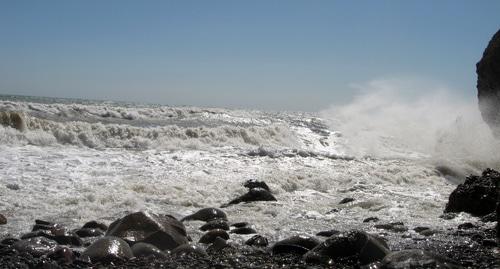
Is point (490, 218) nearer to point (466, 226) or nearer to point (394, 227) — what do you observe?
point (466, 226)

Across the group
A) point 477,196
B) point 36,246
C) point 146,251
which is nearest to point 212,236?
point 146,251

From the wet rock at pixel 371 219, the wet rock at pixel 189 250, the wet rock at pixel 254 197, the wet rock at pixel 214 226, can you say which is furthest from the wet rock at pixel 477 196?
the wet rock at pixel 189 250

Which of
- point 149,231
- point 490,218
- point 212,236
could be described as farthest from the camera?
point 490,218

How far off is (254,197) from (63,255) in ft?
18.7

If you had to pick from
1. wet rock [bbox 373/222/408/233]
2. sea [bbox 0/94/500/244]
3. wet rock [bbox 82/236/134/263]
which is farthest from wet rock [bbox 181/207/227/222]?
wet rock [bbox 373/222/408/233]

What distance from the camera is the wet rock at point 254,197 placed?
36.2ft

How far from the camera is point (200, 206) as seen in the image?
10617mm

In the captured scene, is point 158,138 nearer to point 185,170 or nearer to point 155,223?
point 185,170

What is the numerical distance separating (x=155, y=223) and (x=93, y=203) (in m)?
3.11

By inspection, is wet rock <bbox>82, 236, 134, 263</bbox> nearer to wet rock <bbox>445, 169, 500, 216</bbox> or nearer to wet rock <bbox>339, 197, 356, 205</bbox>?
wet rock <bbox>339, 197, 356, 205</bbox>

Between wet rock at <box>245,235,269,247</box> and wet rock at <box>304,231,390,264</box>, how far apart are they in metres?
0.95

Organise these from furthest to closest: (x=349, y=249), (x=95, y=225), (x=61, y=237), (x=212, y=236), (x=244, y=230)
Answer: (x=244, y=230) < (x=95, y=225) < (x=212, y=236) < (x=61, y=237) < (x=349, y=249)

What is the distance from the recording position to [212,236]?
24.2 ft

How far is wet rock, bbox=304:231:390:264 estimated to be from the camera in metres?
6.22
